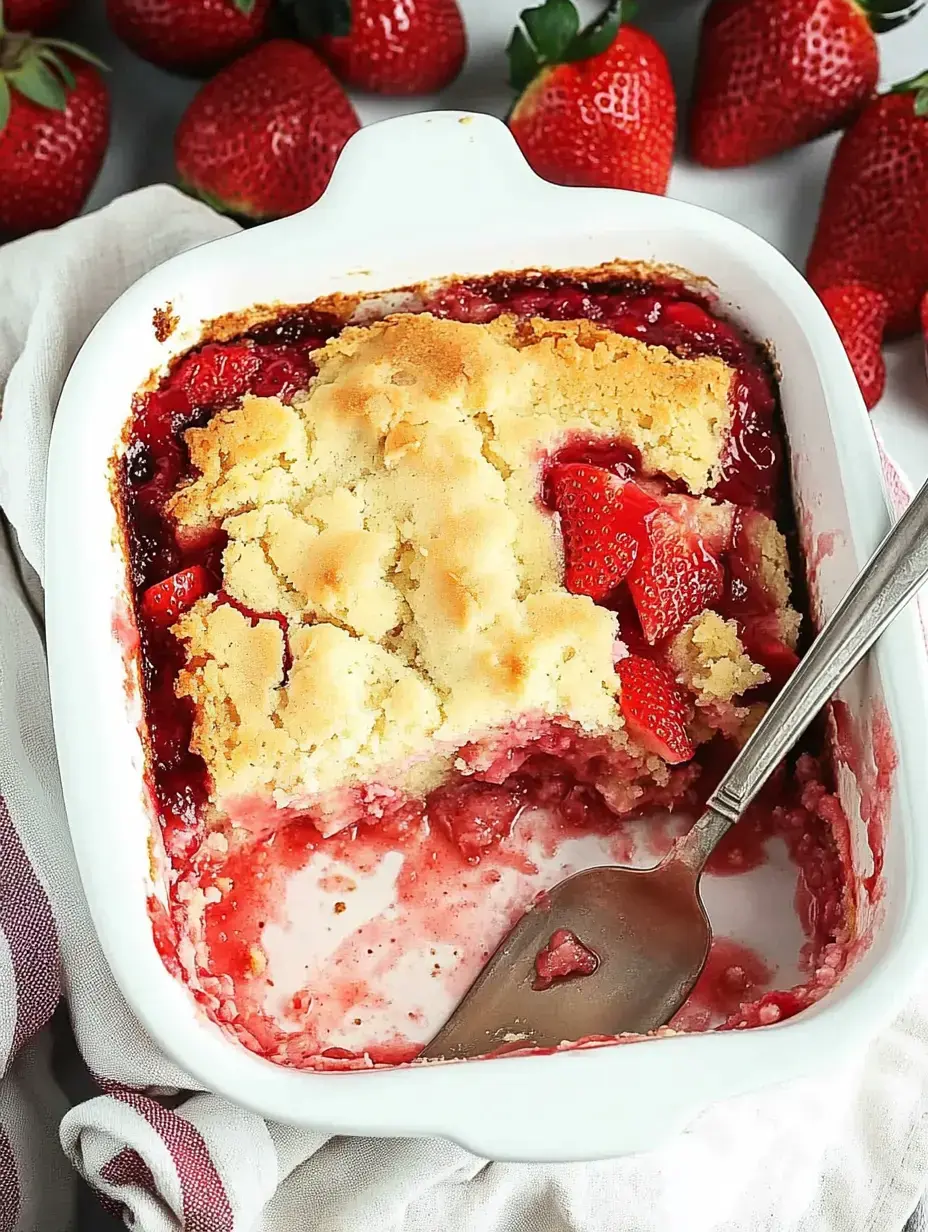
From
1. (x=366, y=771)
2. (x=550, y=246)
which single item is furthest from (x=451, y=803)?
(x=550, y=246)

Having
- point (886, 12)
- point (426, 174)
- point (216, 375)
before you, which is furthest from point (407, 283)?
point (886, 12)

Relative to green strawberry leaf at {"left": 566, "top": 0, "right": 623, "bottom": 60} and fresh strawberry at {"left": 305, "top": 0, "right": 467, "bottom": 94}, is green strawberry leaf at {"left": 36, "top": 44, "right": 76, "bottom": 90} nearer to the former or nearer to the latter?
fresh strawberry at {"left": 305, "top": 0, "right": 467, "bottom": 94}

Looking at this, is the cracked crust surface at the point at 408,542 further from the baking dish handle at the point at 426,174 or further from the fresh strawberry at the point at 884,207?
the fresh strawberry at the point at 884,207

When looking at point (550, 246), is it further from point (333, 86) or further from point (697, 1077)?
point (697, 1077)

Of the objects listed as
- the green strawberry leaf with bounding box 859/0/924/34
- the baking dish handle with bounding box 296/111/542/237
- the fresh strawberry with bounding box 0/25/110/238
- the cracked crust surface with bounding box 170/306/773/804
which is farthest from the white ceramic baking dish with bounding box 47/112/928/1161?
the green strawberry leaf with bounding box 859/0/924/34

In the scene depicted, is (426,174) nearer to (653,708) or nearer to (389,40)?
(389,40)

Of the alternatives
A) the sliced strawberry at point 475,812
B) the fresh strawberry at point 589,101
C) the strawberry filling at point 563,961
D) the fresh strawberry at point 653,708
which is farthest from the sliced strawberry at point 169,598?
the fresh strawberry at point 589,101
